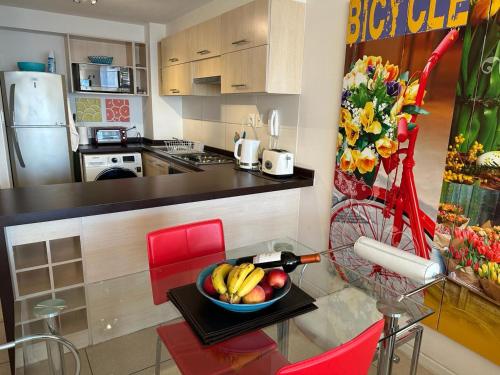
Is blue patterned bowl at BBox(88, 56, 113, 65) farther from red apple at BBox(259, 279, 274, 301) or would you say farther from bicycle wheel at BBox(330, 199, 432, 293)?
red apple at BBox(259, 279, 274, 301)

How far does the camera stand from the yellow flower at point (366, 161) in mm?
1974

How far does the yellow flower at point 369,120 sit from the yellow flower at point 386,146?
0.06m

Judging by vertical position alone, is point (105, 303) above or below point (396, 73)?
below

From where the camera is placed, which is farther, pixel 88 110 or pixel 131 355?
pixel 88 110

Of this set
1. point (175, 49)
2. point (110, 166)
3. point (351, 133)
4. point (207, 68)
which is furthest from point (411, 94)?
point (110, 166)

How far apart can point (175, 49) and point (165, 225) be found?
227cm

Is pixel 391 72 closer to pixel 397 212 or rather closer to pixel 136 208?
pixel 397 212

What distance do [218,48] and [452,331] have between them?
2.49 meters

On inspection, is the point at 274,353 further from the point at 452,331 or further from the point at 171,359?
the point at 452,331

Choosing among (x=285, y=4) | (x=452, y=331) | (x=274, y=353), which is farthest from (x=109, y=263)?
(x=285, y=4)

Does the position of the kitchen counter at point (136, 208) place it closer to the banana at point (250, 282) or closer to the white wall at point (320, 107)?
the white wall at point (320, 107)

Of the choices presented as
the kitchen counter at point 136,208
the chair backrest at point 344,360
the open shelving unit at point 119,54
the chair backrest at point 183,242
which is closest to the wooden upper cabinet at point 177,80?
the open shelving unit at point 119,54

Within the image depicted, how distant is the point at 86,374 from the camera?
0.97 metres

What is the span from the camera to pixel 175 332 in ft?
3.88
